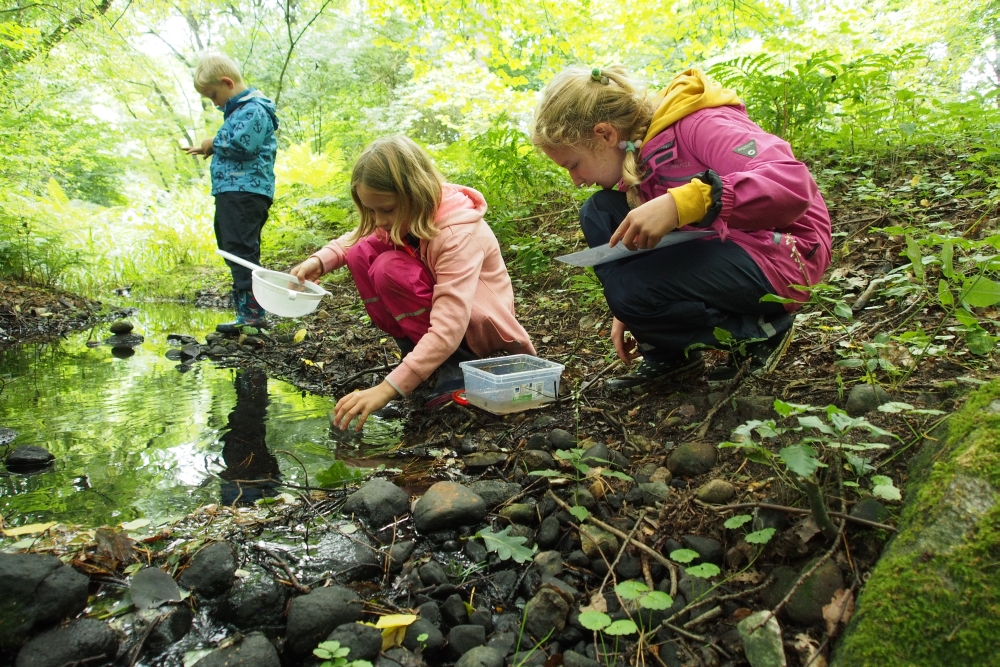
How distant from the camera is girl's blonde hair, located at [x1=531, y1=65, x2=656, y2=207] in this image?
6.42 feet

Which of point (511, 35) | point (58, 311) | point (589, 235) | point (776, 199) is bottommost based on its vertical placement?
point (58, 311)

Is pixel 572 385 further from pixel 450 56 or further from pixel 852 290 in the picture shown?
pixel 450 56

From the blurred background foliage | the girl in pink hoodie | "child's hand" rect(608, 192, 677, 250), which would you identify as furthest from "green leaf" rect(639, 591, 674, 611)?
the blurred background foliage

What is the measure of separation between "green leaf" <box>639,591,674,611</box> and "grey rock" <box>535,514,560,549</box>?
359 millimetres

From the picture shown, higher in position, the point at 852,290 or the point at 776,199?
the point at 776,199

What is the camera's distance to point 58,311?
5477mm

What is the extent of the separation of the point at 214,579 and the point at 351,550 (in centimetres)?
30

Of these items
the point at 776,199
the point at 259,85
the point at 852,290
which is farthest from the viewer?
the point at 259,85

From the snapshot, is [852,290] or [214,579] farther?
[852,290]

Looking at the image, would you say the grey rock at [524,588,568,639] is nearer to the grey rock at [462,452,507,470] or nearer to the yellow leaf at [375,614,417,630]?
the yellow leaf at [375,614,417,630]

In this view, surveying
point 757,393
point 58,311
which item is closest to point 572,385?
point 757,393

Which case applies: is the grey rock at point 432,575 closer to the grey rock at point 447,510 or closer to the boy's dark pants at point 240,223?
the grey rock at point 447,510

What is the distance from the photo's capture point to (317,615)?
1.17 meters

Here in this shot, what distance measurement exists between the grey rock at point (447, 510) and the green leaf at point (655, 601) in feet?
1.80
